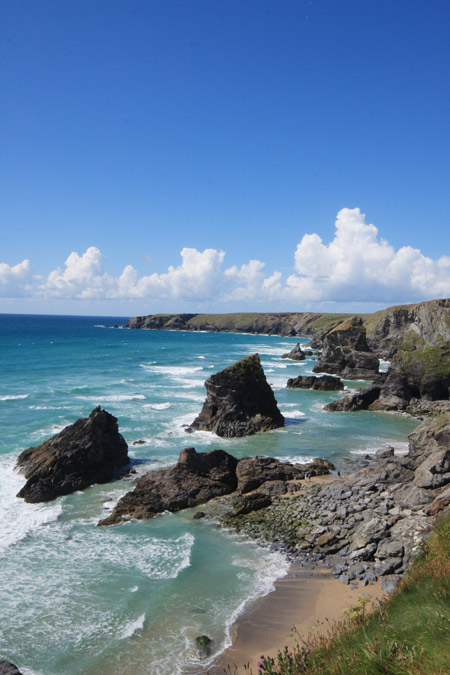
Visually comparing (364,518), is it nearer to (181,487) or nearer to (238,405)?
(181,487)

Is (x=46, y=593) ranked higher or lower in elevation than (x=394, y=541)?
lower

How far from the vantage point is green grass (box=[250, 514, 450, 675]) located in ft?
21.5

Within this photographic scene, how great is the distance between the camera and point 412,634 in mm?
7539

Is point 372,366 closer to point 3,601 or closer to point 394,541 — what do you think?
point 394,541

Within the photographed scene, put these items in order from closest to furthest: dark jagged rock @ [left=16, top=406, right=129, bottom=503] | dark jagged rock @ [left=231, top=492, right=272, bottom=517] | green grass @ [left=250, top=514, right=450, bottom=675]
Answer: green grass @ [left=250, top=514, right=450, bottom=675]
dark jagged rock @ [left=231, top=492, right=272, bottom=517]
dark jagged rock @ [left=16, top=406, right=129, bottom=503]

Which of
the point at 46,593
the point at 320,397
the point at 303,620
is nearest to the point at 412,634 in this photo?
the point at 303,620

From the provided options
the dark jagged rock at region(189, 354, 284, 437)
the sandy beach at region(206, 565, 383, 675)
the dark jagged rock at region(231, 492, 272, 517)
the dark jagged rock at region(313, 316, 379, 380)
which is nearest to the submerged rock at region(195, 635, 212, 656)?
the sandy beach at region(206, 565, 383, 675)

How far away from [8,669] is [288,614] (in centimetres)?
815

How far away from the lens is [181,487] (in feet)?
80.0

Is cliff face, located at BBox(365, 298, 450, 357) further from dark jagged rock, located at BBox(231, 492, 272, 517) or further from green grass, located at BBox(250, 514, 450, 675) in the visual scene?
green grass, located at BBox(250, 514, 450, 675)

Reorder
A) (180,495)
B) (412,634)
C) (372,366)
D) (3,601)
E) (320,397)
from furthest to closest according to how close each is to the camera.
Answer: (372,366) < (320,397) < (180,495) < (3,601) < (412,634)

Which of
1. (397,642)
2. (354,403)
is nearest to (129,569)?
(397,642)

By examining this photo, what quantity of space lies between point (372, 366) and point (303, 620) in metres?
65.3

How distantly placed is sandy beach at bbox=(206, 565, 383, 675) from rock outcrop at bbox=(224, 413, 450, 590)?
0.83 m
